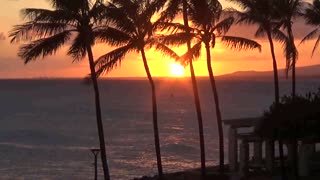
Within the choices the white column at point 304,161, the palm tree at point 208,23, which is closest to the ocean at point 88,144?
the palm tree at point 208,23

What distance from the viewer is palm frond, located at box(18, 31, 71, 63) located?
27.1m

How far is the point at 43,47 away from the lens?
27156 millimetres

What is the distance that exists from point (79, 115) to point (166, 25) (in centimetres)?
9733

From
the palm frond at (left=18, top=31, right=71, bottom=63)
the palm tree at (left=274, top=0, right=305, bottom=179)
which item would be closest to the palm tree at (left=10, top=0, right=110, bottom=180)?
the palm frond at (left=18, top=31, right=71, bottom=63)

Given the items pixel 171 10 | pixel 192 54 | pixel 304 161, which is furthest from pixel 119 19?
pixel 304 161

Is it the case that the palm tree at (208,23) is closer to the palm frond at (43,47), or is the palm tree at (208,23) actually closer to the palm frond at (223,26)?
the palm frond at (223,26)

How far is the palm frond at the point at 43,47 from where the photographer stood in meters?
27.1

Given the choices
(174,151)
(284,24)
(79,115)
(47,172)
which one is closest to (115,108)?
(79,115)

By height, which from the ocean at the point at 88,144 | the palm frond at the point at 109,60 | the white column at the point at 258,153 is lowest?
the ocean at the point at 88,144

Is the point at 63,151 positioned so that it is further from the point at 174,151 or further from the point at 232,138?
the point at 232,138

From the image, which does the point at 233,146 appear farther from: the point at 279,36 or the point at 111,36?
the point at 279,36

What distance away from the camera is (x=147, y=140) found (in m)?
74.5

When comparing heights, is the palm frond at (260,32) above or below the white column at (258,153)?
above

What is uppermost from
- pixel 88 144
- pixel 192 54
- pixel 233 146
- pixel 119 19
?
pixel 119 19
